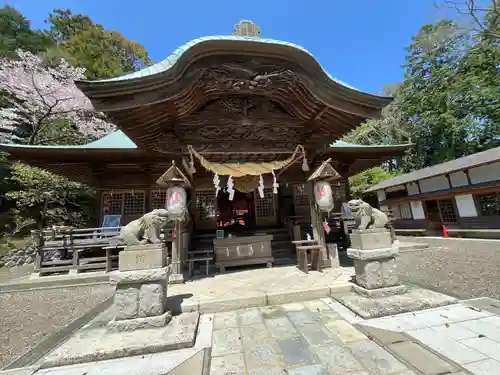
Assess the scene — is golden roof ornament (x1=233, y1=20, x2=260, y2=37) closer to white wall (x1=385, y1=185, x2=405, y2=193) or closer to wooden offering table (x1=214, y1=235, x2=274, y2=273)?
wooden offering table (x1=214, y1=235, x2=274, y2=273)

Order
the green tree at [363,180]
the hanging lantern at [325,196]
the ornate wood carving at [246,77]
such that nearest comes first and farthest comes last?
the ornate wood carving at [246,77] < the hanging lantern at [325,196] < the green tree at [363,180]

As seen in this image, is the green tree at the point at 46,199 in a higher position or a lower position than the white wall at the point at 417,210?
higher

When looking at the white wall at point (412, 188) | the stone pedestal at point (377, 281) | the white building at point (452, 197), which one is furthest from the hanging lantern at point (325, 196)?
the white wall at point (412, 188)

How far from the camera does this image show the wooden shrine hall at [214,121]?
483 centimetres

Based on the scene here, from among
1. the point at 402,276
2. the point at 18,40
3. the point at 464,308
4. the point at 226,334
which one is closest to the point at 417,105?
the point at 402,276

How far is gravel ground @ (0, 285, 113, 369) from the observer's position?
3503 mm

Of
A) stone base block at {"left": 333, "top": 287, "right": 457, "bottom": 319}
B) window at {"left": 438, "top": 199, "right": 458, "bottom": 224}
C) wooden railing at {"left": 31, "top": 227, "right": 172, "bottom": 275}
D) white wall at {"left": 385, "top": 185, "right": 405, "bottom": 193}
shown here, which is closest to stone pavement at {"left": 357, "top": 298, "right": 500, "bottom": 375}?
stone base block at {"left": 333, "top": 287, "right": 457, "bottom": 319}

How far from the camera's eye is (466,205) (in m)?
15.0

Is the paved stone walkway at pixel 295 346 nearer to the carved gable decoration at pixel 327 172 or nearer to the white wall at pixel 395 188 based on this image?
the carved gable decoration at pixel 327 172

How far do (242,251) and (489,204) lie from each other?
1669 centimetres

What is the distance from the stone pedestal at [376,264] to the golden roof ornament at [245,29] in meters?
5.63

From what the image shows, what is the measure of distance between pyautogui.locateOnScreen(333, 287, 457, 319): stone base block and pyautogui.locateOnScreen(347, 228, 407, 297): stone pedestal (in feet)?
0.43

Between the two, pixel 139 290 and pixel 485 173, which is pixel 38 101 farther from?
pixel 485 173

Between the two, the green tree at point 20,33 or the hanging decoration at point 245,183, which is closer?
the hanging decoration at point 245,183
